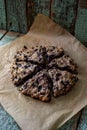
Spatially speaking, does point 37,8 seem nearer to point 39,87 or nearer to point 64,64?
point 64,64

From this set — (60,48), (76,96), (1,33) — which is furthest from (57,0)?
(76,96)

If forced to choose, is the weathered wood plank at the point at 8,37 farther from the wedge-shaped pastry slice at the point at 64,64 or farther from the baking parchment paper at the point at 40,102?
the wedge-shaped pastry slice at the point at 64,64

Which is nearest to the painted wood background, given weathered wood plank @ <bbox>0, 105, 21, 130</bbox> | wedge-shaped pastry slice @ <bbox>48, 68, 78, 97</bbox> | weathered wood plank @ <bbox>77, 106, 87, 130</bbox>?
wedge-shaped pastry slice @ <bbox>48, 68, 78, 97</bbox>

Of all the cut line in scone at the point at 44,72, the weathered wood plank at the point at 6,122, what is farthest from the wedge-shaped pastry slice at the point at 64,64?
the weathered wood plank at the point at 6,122

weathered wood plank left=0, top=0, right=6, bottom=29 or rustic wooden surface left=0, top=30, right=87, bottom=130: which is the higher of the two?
weathered wood plank left=0, top=0, right=6, bottom=29

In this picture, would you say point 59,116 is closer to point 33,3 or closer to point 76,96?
point 76,96

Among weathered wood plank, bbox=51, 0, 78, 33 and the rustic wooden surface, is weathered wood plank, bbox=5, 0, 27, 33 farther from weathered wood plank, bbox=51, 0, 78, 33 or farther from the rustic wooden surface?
the rustic wooden surface

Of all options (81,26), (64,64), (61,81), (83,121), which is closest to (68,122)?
(83,121)
